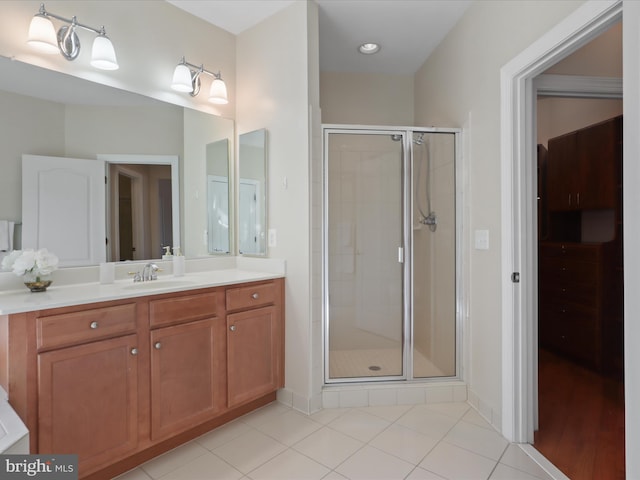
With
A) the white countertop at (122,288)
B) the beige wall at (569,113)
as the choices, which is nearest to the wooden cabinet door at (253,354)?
the white countertop at (122,288)

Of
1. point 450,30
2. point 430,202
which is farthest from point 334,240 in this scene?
point 450,30

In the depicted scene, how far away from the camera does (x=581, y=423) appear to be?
7.41 ft

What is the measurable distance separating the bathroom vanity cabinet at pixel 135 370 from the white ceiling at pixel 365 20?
189 centimetres

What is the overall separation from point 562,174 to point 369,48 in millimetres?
2104

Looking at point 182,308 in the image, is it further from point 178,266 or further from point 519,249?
point 519,249

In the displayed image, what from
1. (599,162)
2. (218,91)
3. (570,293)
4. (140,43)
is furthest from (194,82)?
(570,293)

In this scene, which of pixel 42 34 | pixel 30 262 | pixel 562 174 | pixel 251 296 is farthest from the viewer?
pixel 562 174

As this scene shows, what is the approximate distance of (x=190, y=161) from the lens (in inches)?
104

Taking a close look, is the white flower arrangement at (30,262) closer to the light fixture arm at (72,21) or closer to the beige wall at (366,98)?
the light fixture arm at (72,21)

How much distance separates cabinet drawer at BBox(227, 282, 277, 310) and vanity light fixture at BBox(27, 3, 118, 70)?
4.87 feet

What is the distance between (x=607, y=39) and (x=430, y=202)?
177 centimetres

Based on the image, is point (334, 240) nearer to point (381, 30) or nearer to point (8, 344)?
point (381, 30)

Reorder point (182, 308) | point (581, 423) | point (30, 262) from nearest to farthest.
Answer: point (30, 262), point (182, 308), point (581, 423)

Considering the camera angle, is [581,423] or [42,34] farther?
[581,423]
